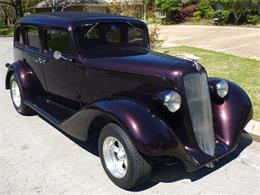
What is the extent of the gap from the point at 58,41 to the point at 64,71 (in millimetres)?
469

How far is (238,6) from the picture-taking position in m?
23.3

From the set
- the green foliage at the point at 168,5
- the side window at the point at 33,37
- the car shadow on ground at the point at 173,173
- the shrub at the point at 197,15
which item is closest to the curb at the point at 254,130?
the car shadow on ground at the point at 173,173

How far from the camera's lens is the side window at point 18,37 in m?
6.74

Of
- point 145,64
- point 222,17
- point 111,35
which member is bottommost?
point 222,17

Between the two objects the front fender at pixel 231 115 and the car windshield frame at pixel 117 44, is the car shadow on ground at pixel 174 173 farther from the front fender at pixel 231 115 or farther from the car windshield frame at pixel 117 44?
the car windshield frame at pixel 117 44

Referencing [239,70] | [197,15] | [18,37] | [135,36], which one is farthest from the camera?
[197,15]

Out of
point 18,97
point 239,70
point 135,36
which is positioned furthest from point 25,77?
point 239,70

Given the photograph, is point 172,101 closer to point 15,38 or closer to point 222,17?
point 15,38

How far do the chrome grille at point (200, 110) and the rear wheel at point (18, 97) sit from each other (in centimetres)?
335

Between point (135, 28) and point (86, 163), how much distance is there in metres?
2.23

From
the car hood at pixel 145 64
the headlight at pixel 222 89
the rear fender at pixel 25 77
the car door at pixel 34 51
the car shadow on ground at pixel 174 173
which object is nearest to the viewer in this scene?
the car hood at pixel 145 64

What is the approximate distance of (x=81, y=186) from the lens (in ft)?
13.4

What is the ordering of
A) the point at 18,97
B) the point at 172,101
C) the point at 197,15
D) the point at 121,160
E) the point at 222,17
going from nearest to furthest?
1. the point at 172,101
2. the point at 121,160
3. the point at 18,97
4. the point at 222,17
5. the point at 197,15

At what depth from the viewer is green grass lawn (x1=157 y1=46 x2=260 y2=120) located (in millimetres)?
6855
